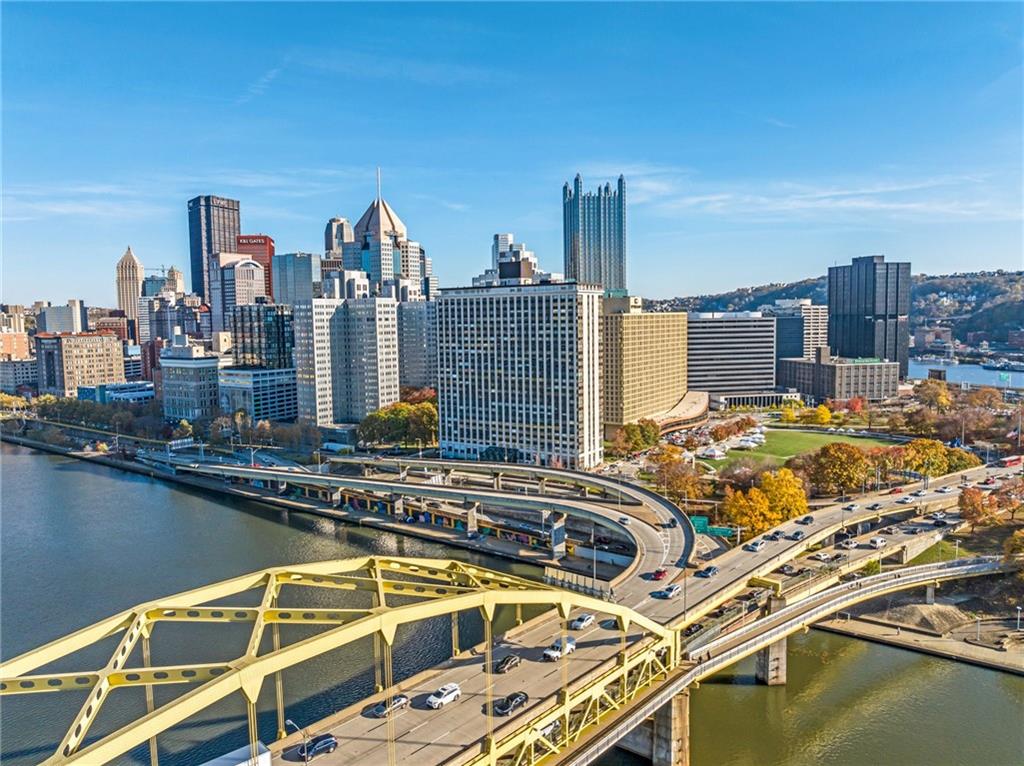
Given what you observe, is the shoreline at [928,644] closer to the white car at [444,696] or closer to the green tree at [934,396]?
the white car at [444,696]

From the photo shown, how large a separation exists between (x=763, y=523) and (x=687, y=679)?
1989 cm

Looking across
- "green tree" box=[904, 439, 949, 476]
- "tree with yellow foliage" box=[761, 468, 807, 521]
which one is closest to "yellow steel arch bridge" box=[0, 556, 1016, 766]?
"tree with yellow foliage" box=[761, 468, 807, 521]

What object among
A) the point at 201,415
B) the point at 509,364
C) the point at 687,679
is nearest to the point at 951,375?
the point at 509,364

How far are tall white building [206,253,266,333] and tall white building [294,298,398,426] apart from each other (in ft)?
265

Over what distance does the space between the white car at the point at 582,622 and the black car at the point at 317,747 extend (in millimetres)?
10498

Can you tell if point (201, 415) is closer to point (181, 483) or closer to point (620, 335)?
point (181, 483)

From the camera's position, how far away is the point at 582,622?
88.9 feet

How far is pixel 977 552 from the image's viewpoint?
134ft

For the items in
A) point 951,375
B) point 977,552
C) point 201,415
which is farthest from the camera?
point 951,375

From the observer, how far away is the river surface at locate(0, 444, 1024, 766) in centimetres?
2505

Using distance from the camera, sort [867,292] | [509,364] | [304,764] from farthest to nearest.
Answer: [867,292] → [509,364] → [304,764]

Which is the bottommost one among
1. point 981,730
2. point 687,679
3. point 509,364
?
point 981,730

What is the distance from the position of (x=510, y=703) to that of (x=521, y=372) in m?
46.6

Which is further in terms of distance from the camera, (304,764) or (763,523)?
(763,523)
